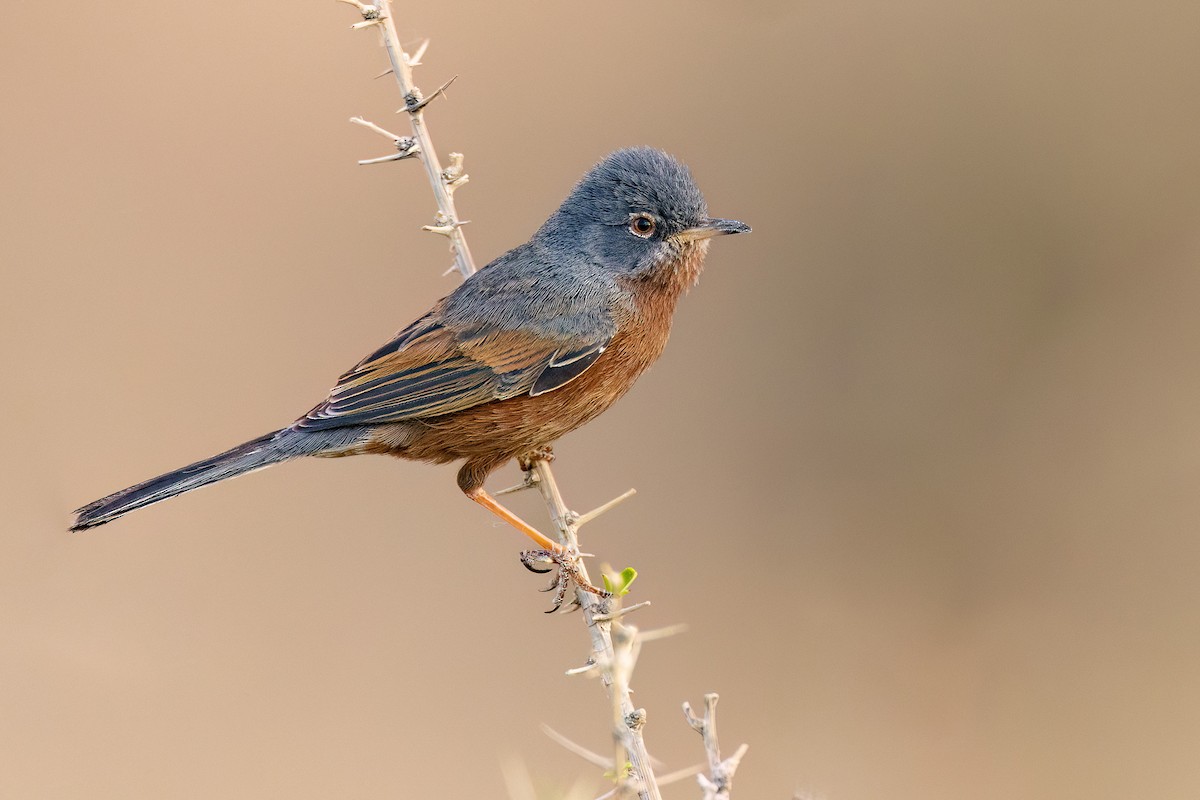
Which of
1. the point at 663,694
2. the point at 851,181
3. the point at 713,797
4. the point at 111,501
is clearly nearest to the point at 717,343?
the point at 851,181

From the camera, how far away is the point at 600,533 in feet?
24.4

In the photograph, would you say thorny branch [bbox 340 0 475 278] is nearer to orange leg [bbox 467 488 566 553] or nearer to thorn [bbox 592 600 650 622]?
orange leg [bbox 467 488 566 553]

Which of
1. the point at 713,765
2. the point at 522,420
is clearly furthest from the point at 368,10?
the point at 713,765

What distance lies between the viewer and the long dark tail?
4586mm

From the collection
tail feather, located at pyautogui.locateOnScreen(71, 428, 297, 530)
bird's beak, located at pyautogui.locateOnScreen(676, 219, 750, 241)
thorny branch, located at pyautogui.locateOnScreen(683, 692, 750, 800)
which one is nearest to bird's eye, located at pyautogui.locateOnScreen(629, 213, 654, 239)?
bird's beak, located at pyautogui.locateOnScreen(676, 219, 750, 241)

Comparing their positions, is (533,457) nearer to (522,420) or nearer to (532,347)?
(522,420)

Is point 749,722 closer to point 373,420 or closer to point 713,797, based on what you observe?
point 373,420

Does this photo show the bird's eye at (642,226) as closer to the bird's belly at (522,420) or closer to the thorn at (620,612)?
the bird's belly at (522,420)

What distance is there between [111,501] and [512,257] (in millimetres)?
2161

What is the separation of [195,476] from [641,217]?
2397 mm

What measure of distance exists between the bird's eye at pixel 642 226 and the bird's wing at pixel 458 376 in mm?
547

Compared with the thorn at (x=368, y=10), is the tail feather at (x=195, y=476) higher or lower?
lower

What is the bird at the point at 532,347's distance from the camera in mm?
5062

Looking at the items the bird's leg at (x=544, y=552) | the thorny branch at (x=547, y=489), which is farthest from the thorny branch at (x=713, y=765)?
the bird's leg at (x=544, y=552)
